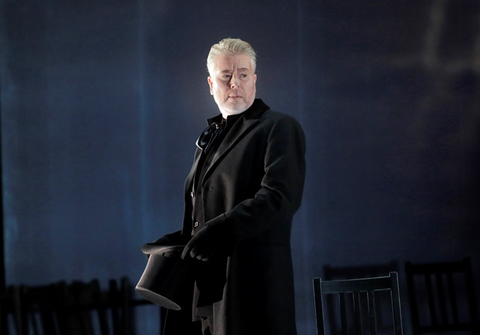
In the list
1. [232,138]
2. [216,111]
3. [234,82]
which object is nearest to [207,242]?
[232,138]

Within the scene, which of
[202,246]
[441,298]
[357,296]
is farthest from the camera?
[441,298]

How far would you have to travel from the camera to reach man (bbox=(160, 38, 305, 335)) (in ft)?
5.66

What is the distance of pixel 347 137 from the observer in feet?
10.5

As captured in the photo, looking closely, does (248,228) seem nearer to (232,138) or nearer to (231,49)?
(232,138)

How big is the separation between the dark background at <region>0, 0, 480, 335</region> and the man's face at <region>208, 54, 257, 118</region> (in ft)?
3.91

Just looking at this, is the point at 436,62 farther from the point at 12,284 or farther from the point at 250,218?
the point at 12,284

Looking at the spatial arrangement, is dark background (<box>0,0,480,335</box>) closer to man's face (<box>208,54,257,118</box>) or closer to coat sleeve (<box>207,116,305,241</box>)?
man's face (<box>208,54,257,118</box>)

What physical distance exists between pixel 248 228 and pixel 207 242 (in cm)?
11

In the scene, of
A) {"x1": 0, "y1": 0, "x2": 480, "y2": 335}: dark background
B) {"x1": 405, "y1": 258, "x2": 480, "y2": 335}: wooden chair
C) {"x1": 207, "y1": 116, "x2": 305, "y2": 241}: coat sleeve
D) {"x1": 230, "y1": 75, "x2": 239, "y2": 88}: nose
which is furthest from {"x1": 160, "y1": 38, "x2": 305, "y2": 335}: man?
{"x1": 405, "y1": 258, "x2": 480, "y2": 335}: wooden chair

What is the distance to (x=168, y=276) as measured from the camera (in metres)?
1.74

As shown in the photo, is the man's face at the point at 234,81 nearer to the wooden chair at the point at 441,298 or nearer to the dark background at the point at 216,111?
the dark background at the point at 216,111

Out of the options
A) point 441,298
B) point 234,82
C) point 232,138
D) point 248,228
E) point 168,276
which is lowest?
point 441,298

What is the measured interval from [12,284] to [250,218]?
6.30ft

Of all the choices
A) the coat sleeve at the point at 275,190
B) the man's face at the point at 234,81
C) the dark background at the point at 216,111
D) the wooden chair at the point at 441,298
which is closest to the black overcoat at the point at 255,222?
the coat sleeve at the point at 275,190
